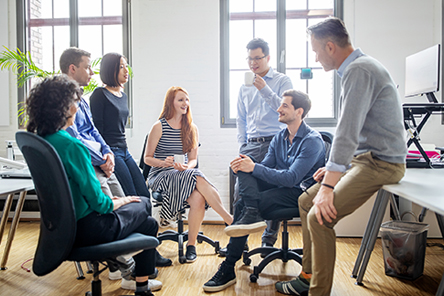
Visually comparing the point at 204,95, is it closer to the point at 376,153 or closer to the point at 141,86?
the point at 141,86

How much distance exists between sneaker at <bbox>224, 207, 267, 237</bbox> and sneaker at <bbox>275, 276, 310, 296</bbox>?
359 mm

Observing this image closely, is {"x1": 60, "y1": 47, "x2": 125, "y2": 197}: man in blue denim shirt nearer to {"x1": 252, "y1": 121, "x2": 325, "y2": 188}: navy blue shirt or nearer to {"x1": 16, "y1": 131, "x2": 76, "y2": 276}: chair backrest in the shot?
{"x1": 16, "y1": 131, "x2": 76, "y2": 276}: chair backrest

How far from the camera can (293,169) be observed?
2139 millimetres

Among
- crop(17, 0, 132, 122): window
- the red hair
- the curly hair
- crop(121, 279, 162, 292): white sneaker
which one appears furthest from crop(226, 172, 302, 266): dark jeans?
crop(17, 0, 132, 122): window

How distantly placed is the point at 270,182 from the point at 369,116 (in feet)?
2.57

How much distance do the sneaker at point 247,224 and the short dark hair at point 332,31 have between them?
1063 mm

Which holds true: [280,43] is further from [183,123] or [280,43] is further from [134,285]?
[134,285]

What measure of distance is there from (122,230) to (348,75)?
48.2 inches

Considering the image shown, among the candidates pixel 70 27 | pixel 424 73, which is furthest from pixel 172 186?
pixel 70 27

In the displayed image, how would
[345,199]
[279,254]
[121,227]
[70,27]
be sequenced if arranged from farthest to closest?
1. [70,27]
2. [279,254]
3. [345,199]
4. [121,227]

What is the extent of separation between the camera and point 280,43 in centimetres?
394

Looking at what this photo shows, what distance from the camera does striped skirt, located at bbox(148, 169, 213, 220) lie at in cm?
259

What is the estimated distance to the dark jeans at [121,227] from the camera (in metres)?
1.39

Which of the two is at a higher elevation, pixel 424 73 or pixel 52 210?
pixel 424 73
